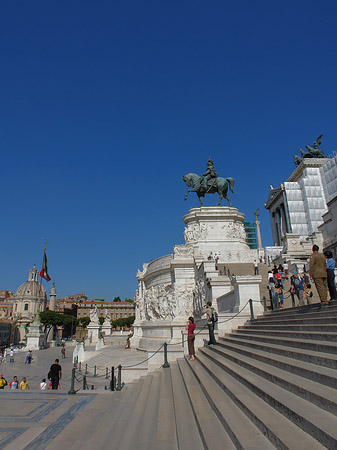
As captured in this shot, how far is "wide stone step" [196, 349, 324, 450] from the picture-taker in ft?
9.59

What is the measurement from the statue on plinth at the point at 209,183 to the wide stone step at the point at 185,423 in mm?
25531

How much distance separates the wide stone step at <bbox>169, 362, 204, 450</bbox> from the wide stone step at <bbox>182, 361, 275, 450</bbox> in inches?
14.7

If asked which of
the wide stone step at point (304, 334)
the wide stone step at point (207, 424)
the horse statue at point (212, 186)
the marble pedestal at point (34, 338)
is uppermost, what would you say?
the horse statue at point (212, 186)

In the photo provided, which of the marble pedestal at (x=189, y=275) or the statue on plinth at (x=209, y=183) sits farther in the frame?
the statue on plinth at (x=209, y=183)

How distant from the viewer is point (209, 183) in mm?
31734

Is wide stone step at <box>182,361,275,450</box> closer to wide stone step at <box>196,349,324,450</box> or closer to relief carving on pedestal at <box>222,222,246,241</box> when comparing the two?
wide stone step at <box>196,349,324,450</box>

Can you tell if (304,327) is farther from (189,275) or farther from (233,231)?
(233,231)

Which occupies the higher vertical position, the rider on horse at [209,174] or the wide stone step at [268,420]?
the rider on horse at [209,174]

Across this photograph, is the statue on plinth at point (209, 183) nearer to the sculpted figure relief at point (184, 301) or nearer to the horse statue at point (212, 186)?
the horse statue at point (212, 186)

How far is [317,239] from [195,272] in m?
10.3

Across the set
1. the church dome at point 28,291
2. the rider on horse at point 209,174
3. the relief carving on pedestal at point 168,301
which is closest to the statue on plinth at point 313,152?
the rider on horse at point 209,174

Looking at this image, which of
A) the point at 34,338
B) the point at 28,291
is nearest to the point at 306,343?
the point at 34,338

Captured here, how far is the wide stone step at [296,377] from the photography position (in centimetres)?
347

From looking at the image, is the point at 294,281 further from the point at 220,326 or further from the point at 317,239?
the point at 317,239
